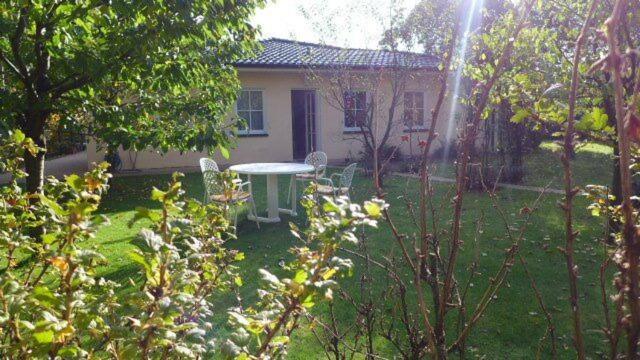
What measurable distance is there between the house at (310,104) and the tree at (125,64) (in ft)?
24.8

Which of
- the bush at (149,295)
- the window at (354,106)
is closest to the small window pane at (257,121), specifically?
the window at (354,106)

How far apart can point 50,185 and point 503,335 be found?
11.0 ft

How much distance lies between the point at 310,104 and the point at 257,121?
215cm

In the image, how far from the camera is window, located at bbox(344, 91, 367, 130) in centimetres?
1358

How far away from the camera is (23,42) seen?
15.4ft

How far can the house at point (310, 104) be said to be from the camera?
1375 centimetres

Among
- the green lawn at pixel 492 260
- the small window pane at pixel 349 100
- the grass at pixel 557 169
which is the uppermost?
the small window pane at pixel 349 100

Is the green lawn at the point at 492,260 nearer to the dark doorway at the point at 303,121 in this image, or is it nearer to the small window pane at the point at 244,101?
the small window pane at the point at 244,101

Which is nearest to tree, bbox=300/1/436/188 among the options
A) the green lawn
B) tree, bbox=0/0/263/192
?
the green lawn

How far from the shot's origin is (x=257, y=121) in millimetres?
15328

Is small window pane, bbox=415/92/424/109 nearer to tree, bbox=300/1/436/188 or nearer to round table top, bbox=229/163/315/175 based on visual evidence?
tree, bbox=300/1/436/188

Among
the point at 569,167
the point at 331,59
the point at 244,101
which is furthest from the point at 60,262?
the point at 244,101

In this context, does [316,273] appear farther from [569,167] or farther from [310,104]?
[310,104]

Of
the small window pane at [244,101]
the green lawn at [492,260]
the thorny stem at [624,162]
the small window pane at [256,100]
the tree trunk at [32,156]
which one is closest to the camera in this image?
the thorny stem at [624,162]
